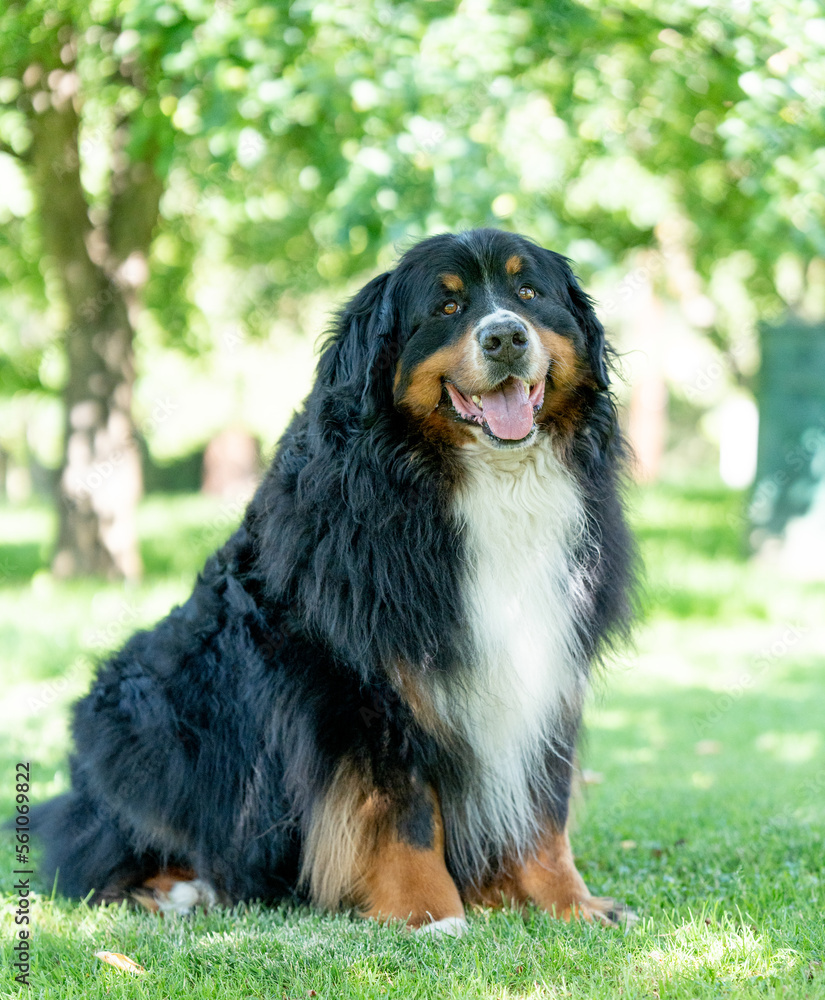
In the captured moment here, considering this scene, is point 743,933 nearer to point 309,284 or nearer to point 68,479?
point 68,479

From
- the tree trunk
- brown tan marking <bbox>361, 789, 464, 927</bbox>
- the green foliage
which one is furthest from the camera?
the tree trunk

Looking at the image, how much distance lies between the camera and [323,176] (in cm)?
772

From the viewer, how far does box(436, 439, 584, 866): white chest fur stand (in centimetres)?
312

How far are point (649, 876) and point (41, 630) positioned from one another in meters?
5.73

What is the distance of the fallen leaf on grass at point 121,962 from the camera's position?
105 inches

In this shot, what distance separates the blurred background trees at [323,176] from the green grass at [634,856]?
1.75 metres

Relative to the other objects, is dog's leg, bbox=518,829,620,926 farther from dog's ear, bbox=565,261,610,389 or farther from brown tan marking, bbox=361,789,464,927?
dog's ear, bbox=565,261,610,389

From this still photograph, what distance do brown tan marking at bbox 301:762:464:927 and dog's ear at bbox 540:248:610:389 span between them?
150cm

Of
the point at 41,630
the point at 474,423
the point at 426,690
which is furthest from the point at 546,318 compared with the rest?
the point at 41,630

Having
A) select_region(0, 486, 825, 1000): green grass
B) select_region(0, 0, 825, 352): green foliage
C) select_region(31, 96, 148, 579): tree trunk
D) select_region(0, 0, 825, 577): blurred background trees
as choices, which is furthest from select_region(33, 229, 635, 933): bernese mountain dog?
select_region(31, 96, 148, 579): tree trunk

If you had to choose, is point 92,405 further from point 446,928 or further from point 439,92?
point 446,928

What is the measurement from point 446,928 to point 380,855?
283 millimetres

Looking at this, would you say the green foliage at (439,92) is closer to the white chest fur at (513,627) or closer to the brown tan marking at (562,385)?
the brown tan marking at (562,385)

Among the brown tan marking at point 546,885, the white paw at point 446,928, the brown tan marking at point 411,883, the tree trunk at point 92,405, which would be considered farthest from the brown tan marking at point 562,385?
the tree trunk at point 92,405
